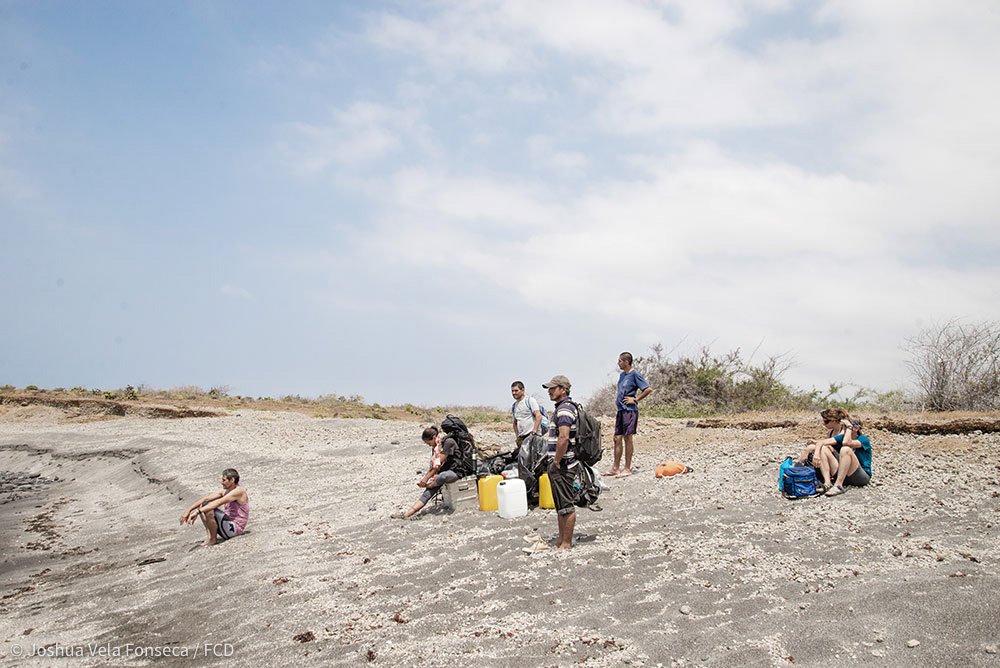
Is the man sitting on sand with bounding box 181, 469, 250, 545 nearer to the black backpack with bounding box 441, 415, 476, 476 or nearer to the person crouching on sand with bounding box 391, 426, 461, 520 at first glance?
the person crouching on sand with bounding box 391, 426, 461, 520

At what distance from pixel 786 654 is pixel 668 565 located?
2.06 m

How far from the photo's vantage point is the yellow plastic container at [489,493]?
409 inches

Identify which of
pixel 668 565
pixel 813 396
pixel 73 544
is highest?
pixel 813 396

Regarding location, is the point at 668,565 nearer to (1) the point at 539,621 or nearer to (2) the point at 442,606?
(1) the point at 539,621

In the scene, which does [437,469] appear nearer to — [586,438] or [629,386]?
[629,386]

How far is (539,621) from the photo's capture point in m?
6.36

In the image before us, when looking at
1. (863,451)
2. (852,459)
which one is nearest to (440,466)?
(852,459)

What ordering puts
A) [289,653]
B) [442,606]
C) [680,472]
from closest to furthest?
[289,653]
[442,606]
[680,472]

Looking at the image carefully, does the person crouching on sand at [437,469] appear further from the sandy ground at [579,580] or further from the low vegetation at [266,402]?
the low vegetation at [266,402]

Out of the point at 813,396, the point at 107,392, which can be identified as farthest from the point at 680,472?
the point at 107,392

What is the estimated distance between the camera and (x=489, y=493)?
10.4 m

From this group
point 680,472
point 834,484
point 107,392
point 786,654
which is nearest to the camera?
point 786,654

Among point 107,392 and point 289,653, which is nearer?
point 289,653

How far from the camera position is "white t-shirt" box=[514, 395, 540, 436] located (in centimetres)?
1219
